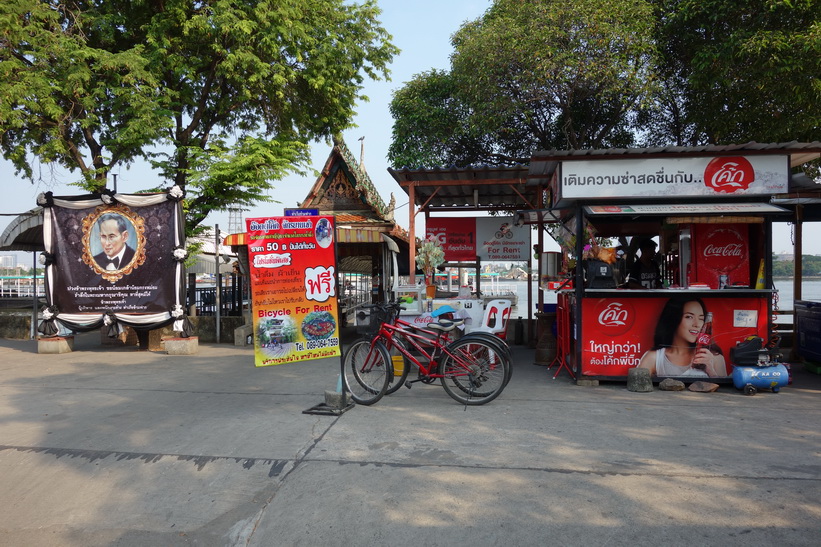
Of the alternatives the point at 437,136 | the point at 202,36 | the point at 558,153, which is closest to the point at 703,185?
the point at 558,153

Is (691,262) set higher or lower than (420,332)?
higher

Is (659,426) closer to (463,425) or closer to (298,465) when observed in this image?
(463,425)

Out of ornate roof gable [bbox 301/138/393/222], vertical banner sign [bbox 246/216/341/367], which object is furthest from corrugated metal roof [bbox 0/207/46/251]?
vertical banner sign [bbox 246/216/341/367]

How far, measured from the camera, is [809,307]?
8.69 m

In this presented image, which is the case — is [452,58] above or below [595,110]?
above

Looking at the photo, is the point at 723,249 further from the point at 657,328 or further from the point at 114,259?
the point at 114,259

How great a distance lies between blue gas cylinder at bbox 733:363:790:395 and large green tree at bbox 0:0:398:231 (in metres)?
10.2

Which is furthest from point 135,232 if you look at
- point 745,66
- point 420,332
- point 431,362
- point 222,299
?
point 745,66

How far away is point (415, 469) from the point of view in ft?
15.0

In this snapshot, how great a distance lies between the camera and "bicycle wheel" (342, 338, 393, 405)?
6.64 metres

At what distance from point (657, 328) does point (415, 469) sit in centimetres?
464

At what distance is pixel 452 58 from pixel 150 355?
35.1 feet

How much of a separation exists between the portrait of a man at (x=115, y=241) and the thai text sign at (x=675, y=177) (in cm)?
871

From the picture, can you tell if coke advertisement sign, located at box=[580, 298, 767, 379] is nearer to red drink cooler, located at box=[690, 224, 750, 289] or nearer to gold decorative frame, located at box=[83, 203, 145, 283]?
red drink cooler, located at box=[690, 224, 750, 289]
